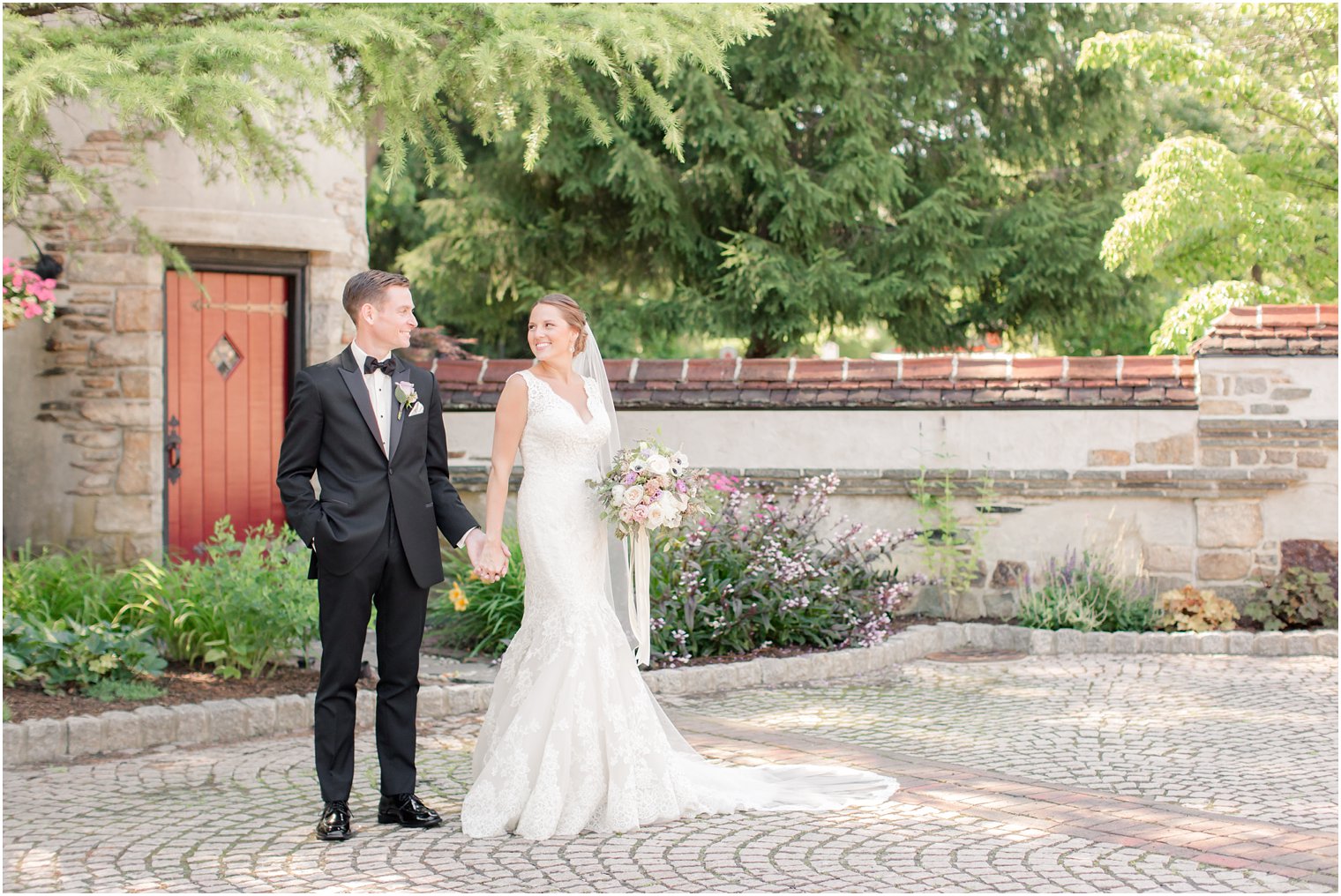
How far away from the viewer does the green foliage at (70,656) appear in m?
6.66

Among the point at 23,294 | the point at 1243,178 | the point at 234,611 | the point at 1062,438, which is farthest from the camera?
the point at 1243,178

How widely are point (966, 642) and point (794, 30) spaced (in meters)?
7.56

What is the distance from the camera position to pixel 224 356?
10.0m

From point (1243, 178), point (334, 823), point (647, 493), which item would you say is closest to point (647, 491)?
point (647, 493)

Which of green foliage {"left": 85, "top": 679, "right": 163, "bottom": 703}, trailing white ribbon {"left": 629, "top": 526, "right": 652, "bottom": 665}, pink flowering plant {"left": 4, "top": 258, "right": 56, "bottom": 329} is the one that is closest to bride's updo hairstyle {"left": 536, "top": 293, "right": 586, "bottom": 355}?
trailing white ribbon {"left": 629, "top": 526, "right": 652, "bottom": 665}

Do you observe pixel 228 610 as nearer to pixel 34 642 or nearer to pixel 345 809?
pixel 34 642

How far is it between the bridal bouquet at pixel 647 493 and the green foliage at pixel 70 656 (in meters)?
2.99

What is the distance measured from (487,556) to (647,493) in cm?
63

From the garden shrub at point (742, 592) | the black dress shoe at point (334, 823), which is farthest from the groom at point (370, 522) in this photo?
the garden shrub at point (742, 592)

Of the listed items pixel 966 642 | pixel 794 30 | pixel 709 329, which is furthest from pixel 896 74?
pixel 966 642

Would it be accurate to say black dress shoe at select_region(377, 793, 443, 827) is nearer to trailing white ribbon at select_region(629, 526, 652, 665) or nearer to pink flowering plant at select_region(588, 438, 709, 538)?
trailing white ribbon at select_region(629, 526, 652, 665)

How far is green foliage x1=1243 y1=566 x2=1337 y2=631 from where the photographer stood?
29.2 feet

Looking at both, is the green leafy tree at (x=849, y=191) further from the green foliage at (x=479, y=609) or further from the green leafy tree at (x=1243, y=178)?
the green foliage at (x=479, y=609)

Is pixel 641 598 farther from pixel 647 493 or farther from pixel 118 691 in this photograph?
pixel 118 691
